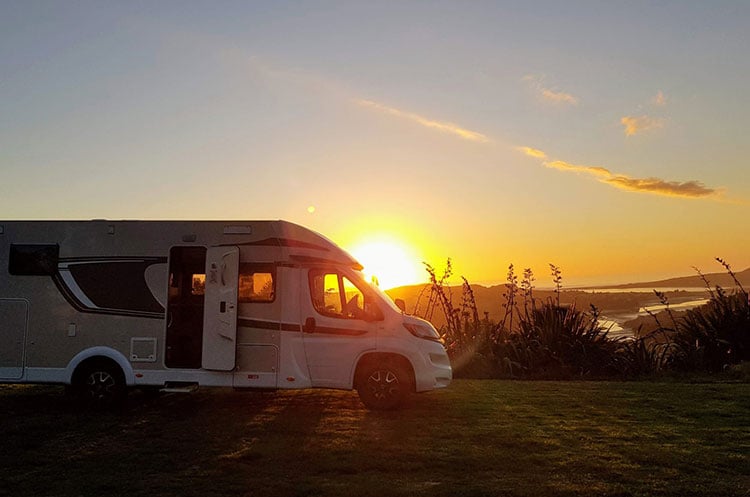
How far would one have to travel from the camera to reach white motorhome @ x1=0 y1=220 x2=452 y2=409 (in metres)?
10.5

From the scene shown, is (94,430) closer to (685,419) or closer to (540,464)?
(540,464)

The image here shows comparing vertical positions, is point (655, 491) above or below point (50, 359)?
below

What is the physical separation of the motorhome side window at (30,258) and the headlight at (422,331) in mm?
5777

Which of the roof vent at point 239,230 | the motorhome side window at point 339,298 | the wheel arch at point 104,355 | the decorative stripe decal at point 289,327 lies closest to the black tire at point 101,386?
the wheel arch at point 104,355

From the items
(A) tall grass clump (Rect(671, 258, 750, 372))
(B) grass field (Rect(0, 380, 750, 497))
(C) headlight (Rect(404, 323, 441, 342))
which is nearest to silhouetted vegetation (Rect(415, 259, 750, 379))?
(A) tall grass clump (Rect(671, 258, 750, 372))

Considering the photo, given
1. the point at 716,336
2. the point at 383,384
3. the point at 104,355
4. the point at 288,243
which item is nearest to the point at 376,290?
the point at 383,384

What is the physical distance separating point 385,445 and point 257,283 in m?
3.75

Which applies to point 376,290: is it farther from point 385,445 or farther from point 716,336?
point 716,336

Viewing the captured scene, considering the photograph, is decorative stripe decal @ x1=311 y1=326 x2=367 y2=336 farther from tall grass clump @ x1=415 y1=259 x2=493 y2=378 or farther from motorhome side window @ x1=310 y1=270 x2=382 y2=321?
tall grass clump @ x1=415 y1=259 x2=493 y2=378

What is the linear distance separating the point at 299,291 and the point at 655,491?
596 cm

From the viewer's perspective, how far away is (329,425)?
934 cm

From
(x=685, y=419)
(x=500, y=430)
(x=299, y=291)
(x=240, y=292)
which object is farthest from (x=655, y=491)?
(x=240, y=292)

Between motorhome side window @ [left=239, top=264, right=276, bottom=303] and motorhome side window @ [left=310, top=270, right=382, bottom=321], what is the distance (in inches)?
24.8

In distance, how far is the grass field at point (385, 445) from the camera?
6398 millimetres
